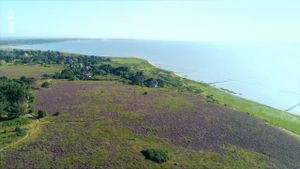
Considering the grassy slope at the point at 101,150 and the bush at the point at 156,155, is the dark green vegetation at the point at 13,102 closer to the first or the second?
the grassy slope at the point at 101,150

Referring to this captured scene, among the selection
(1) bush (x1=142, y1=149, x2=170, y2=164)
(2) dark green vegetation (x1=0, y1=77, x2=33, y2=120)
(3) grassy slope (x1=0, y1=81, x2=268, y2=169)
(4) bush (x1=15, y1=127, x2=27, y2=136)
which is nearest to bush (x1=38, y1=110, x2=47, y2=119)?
(3) grassy slope (x1=0, y1=81, x2=268, y2=169)

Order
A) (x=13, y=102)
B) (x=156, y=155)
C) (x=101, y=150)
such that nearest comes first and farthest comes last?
(x=156, y=155), (x=101, y=150), (x=13, y=102)

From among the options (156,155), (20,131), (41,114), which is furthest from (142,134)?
(41,114)

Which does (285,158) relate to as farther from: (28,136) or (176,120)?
(28,136)

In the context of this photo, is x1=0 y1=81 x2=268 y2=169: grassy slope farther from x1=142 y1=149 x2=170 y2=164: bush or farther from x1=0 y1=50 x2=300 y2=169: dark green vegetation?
x1=142 y1=149 x2=170 y2=164: bush

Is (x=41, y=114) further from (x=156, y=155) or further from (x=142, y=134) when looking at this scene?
(x=156, y=155)
